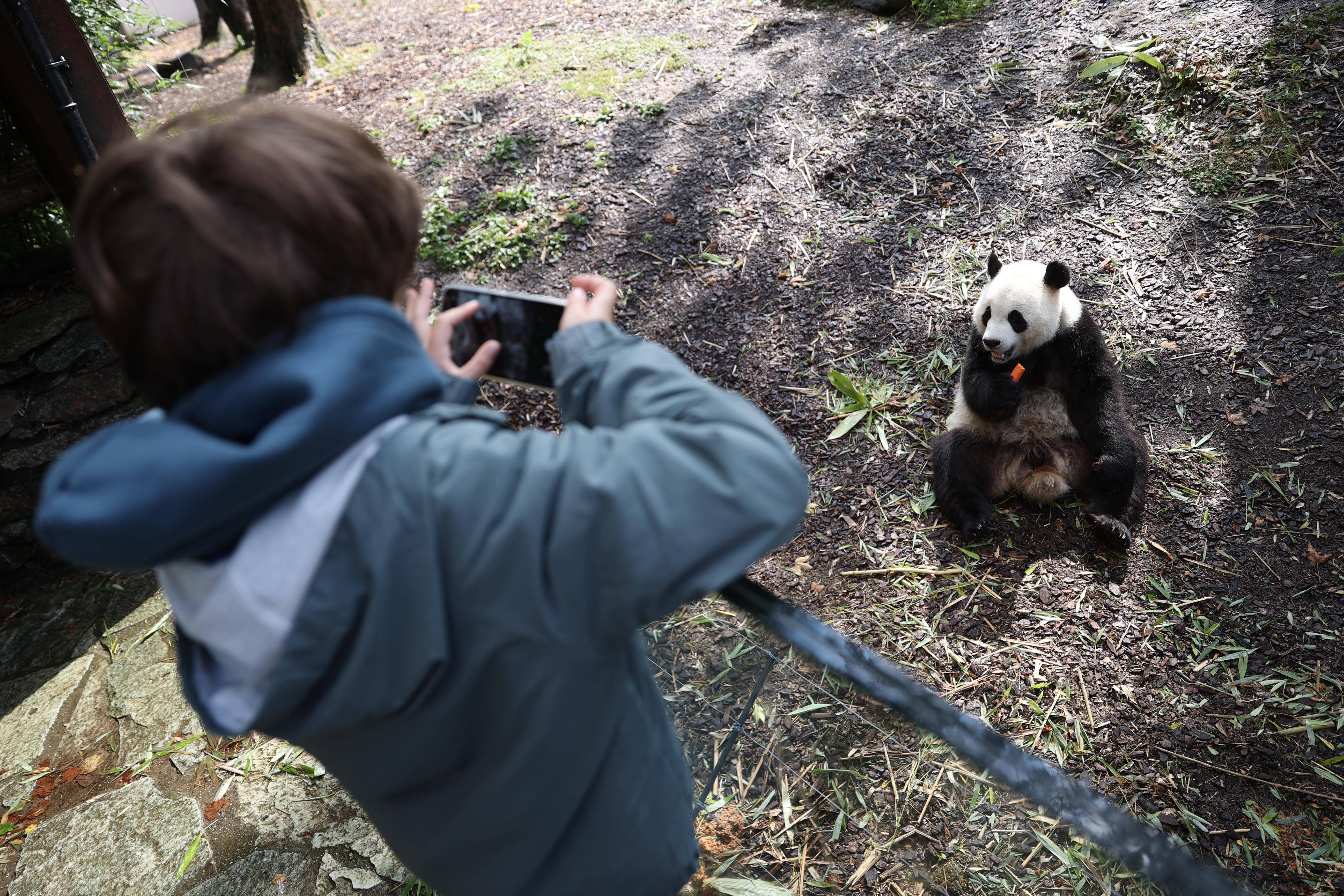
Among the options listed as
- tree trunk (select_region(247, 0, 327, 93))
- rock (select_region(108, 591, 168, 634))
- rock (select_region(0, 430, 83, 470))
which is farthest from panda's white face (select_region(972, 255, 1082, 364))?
tree trunk (select_region(247, 0, 327, 93))

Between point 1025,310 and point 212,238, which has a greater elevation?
point 212,238

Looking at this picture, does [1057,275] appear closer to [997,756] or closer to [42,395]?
[997,756]

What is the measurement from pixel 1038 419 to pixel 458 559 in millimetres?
3381

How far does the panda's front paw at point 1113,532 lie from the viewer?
128 inches

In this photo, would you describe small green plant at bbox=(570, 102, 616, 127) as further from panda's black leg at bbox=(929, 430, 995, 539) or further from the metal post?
panda's black leg at bbox=(929, 430, 995, 539)

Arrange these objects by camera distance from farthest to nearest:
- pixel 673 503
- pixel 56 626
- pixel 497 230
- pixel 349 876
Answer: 1. pixel 497 230
2. pixel 56 626
3. pixel 349 876
4. pixel 673 503

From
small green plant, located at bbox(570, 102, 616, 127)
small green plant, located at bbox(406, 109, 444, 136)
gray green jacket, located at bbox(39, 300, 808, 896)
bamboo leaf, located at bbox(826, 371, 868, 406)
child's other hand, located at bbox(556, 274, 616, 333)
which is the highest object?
child's other hand, located at bbox(556, 274, 616, 333)

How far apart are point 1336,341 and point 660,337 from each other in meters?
3.41

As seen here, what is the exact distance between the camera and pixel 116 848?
2.76 m

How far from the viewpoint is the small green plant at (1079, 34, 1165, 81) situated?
191 inches

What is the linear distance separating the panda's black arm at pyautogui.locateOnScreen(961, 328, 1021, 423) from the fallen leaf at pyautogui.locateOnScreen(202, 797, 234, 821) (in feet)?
11.7

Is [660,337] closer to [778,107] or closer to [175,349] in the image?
[778,107]

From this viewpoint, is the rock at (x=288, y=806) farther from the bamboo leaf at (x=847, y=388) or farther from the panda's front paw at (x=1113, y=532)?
the panda's front paw at (x=1113, y=532)

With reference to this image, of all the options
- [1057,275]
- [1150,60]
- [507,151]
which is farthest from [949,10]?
[1057,275]
